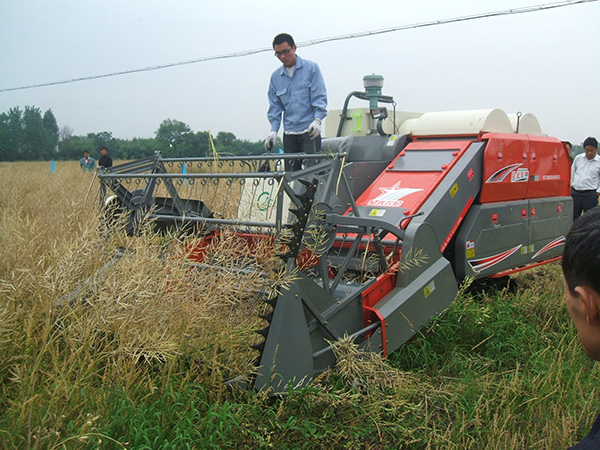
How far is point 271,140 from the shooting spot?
5.45m

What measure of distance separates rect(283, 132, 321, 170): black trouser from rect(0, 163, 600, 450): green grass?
1.72m

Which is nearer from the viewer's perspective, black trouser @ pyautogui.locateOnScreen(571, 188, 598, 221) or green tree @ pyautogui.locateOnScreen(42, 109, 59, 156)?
black trouser @ pyautogui.locateOnScreen(571, 188, 598, 221)

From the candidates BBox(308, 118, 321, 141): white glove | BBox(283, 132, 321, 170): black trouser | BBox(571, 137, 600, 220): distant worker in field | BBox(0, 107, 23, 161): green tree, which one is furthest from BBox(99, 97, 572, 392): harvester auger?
BBox(0, 107, 23, 161): green tree

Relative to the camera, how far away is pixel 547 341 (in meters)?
4.38

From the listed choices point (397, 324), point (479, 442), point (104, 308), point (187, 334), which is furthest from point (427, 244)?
point (104, 308)

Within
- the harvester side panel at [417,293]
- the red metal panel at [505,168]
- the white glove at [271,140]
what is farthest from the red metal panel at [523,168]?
the white glove at [271,140]

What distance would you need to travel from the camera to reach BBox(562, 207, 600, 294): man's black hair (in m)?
1.09

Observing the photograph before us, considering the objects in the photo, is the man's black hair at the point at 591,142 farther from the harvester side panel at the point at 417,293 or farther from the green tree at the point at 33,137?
the green tree at the point at 33,137

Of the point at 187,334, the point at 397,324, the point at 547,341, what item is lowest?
the point at 547,341

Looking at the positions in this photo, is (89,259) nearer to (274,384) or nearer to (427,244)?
(274,384)

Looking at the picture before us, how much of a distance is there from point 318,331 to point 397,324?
689mm

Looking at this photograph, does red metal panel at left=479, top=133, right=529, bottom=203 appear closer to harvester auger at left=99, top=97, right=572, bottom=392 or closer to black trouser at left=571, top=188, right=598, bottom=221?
harvester auger at left=99, top=97, right=572, bottom=392

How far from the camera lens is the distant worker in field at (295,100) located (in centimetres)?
530

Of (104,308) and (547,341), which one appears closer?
(104,308)
